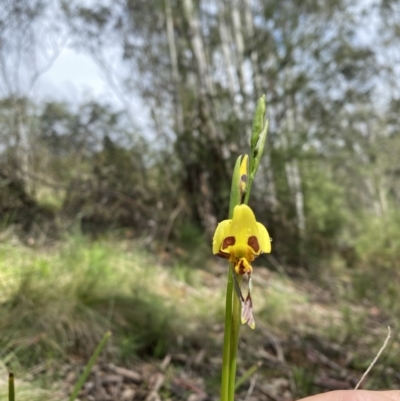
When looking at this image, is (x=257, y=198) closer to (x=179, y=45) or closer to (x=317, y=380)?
(x=317, y=380)

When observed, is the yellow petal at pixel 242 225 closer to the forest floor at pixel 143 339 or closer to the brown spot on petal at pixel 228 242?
the brown spot on petal at pixel 228 242

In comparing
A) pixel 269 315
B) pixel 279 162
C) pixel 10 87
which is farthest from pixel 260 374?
pixel 10 87

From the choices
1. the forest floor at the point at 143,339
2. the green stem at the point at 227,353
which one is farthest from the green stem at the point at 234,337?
the forest floor at the point at 143,339

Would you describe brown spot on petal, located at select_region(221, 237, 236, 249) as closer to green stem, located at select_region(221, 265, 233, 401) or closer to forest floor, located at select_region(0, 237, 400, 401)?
green stem, located at select_region(221, 265, 233, 401)

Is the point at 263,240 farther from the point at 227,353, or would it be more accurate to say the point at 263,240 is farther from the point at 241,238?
the point at 227,353

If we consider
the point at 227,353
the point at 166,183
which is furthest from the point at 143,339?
the point at 166,183

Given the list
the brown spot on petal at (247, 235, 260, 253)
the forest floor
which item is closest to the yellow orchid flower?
the brown spot on petal at (247, 235, 260, 253)
